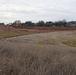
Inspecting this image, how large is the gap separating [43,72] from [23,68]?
1.66 feet

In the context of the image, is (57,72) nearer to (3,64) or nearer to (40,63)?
(40,63)

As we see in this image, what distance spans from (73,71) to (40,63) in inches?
37.9

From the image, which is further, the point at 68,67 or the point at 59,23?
the point at 59,23

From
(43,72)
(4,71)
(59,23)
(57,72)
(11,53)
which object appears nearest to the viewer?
(4,71)

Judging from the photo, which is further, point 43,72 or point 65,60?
point 65,60

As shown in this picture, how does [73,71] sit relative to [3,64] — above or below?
below

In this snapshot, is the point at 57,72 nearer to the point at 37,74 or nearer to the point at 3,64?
the point at 37,74

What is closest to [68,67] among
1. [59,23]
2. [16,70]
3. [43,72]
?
[43,72]

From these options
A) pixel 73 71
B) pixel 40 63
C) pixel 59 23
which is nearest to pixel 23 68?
pixel 40 63

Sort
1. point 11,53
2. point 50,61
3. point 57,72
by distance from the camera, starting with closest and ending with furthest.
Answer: point 57,72 → point 50,61 → point 11,53

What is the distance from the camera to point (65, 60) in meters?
8.34

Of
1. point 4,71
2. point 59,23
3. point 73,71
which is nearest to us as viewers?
point 4,71

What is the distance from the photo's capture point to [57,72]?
6.99m

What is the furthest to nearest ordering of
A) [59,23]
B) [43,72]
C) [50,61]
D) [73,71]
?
[59,23]
[50,61]
[73,71]
[43,72]
